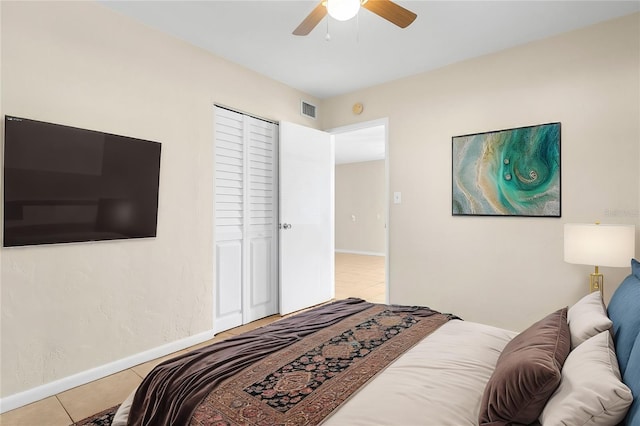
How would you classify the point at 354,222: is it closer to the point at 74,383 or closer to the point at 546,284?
the point at 546,284

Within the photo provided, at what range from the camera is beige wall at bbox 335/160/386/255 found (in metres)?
8.88

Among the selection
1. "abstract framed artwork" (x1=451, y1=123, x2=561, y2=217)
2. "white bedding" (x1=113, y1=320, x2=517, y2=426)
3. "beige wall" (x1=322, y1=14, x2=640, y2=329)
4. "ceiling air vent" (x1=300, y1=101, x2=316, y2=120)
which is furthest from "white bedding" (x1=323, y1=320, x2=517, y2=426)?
"ceiling air vent" (x1=300, y1=101, x2=316, y2=120)

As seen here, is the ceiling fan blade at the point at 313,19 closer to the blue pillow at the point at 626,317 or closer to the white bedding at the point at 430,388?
the white bedding at the point at 430,388

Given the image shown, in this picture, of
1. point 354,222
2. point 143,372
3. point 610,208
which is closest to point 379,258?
point 354,222

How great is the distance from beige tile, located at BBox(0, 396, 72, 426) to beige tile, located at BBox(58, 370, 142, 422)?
39 millimetres

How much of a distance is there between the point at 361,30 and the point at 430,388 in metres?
2.68

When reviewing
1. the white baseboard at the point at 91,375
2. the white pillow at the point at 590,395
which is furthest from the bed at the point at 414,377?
the white baseboard at the point at 91,375

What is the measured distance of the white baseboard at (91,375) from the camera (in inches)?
85.7

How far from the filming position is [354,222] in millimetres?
9406

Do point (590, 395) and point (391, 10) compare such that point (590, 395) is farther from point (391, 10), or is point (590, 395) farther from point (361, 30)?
point (361, 30)

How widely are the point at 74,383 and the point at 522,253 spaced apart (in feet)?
12.1

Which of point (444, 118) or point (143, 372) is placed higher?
point (444, 118)

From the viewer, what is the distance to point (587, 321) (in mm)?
1413

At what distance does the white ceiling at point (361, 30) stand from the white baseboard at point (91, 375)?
2654 mm
